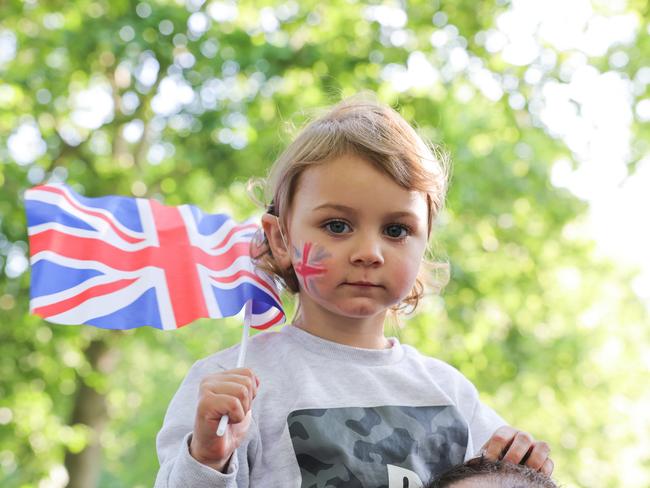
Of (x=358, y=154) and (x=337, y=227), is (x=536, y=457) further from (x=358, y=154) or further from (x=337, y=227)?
(x=358, y=154)

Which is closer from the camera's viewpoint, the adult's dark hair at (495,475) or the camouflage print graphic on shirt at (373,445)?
the adult's dark hair at (495,475)

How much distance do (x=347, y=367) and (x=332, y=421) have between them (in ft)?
0.58

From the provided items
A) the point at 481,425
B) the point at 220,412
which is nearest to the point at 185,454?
the point at 220,412

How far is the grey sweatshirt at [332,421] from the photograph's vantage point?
2.04 metres

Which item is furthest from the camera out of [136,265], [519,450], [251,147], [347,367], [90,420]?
[90,420]

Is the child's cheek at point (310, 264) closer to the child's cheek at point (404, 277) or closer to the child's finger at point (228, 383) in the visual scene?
the child's cheek at point (404, 277)

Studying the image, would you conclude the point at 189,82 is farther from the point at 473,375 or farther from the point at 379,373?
the point at 379,373

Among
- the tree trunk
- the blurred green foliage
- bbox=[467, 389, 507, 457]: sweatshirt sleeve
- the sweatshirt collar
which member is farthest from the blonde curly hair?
the tree trunk

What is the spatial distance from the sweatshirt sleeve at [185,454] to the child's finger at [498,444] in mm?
544

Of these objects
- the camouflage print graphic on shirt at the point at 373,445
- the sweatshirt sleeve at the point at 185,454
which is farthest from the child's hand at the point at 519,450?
the sweatshirt sleeve at the point at 185,454

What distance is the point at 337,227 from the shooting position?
2166 millimetres

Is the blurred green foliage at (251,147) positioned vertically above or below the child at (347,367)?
below

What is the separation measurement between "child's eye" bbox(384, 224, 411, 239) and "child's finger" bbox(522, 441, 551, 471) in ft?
1.83

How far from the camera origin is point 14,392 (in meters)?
9.07
